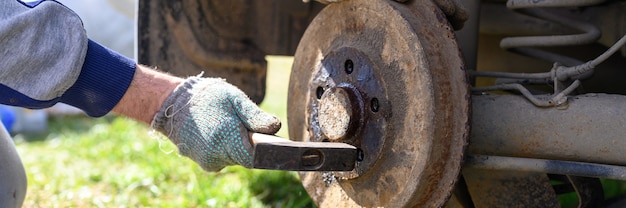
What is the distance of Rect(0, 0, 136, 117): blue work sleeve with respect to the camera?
1.44 meters

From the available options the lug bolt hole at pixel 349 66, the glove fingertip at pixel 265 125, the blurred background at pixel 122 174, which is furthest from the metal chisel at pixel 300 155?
the blurred background at pixel 122 174

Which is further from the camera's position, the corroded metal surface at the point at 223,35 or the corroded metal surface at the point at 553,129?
the corroded metal surface at the point at 223,35

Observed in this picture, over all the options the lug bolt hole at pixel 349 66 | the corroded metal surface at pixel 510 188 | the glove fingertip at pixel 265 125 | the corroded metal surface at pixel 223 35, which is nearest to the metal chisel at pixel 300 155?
the glove fingertip at pixel 265 125

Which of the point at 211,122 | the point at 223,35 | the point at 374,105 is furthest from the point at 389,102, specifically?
the point at 223,35

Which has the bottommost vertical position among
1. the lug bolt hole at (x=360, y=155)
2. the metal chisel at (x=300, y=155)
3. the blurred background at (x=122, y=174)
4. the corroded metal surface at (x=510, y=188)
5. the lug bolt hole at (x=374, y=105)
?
the blurred background at (x=122, y=174)

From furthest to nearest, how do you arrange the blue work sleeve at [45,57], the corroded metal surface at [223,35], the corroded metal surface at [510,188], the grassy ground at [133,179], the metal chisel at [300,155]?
the grassy ground at [133,179], the corroded metal surface at [223,35], the corroded metal surface at [510,188], the blue work sleeve at [45,57], the metal chisel at [300,155]

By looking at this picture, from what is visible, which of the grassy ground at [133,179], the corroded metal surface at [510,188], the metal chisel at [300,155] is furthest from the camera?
the grassy ground at [133,179]

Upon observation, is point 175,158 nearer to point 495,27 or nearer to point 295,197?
point 295,197

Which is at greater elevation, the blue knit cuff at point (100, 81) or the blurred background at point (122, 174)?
the blue knit cuff at point (100, 81)

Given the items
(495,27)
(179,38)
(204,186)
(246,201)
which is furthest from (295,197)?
(495,27)

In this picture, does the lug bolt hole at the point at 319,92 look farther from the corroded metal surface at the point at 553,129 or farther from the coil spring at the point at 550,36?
the coil spring at the point at 550,36

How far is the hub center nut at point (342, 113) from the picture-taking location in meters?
1.46

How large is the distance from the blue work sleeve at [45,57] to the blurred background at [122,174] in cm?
23

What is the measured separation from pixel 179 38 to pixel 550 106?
4.04 feet
